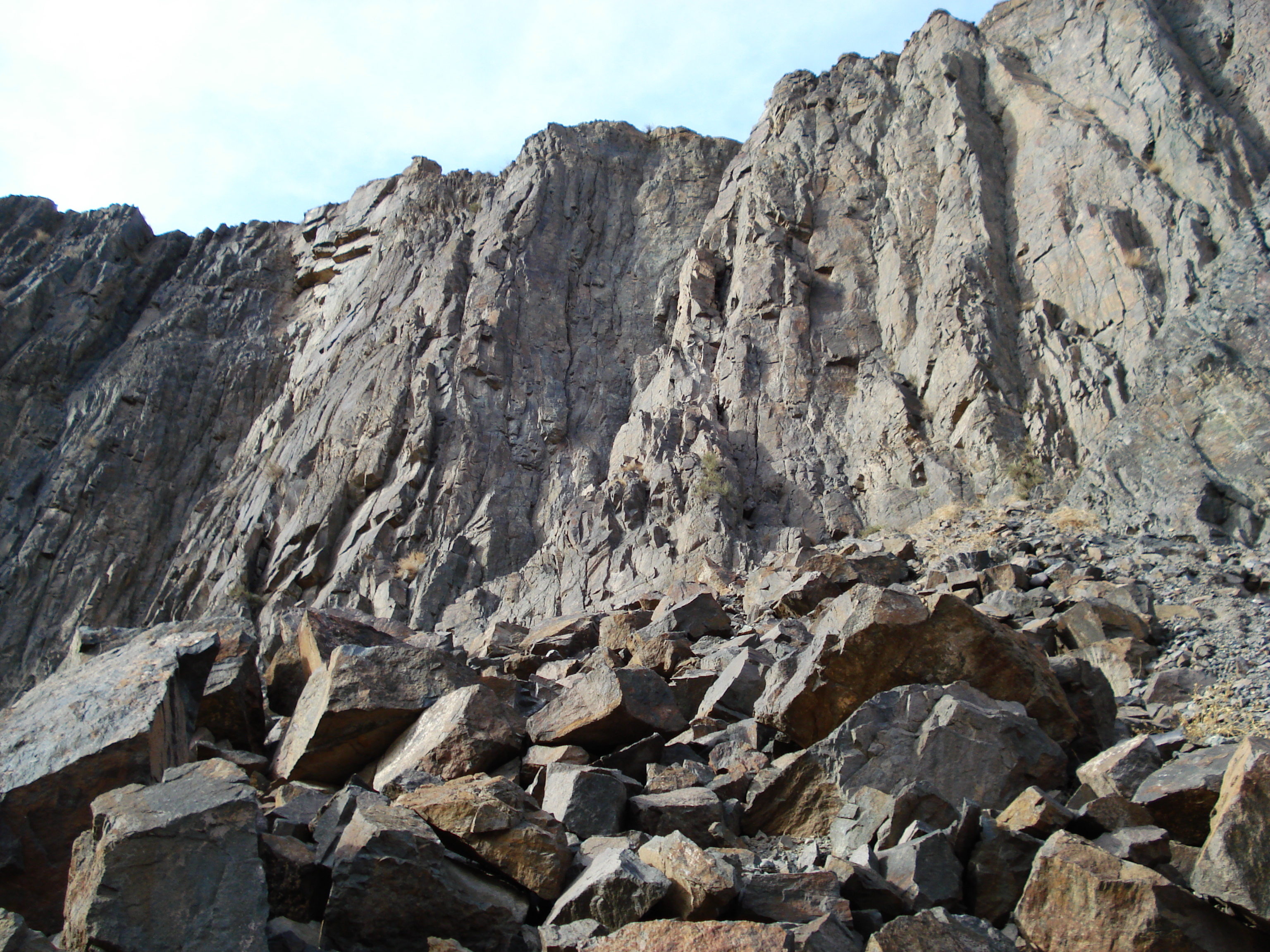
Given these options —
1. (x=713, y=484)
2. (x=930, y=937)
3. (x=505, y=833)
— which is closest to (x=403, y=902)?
(x=505, y=833)

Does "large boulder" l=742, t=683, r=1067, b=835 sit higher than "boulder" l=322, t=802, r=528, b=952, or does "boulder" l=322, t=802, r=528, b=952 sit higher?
"large boulder" l=742, t=683, r=1067, b=835

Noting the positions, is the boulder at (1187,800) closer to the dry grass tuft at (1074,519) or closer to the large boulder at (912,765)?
the large boulder at (912,765)

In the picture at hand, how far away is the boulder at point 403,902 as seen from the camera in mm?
3561

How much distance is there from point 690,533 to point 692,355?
23.3 feet

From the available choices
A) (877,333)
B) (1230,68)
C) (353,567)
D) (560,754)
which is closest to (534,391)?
(353,567)

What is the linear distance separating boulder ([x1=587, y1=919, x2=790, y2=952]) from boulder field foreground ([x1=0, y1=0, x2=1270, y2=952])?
29 millimetres

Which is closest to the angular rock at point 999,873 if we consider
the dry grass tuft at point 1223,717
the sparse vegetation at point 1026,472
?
the dry grass tuft at point 1223,717

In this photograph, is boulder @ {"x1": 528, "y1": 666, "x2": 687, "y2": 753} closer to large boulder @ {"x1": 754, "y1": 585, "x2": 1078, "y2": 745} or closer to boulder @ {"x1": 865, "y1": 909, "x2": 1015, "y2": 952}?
large boulder @ {"x1": 754, "y1": 585, "x2": 1078, "y2": 745}

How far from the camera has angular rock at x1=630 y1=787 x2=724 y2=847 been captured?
185 inches

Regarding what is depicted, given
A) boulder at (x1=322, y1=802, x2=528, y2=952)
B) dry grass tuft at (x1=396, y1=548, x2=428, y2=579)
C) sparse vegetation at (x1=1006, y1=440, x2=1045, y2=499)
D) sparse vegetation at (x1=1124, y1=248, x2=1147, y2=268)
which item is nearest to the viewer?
boulder at (x1=322, y1=802, x2=528, y2=952)

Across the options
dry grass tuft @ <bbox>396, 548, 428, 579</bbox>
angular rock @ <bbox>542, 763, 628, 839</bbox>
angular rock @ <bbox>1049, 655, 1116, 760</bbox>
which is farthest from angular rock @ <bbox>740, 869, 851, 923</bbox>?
dry grass tuft @ <bbox>396, 548, 428, 579</bbox>

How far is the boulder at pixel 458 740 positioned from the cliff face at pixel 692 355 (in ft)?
27.7

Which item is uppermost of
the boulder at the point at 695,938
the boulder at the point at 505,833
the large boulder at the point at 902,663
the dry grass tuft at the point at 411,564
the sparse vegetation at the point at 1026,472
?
the sparse vegetation at the point at 1026,472

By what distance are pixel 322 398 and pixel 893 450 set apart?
64.5 feet
